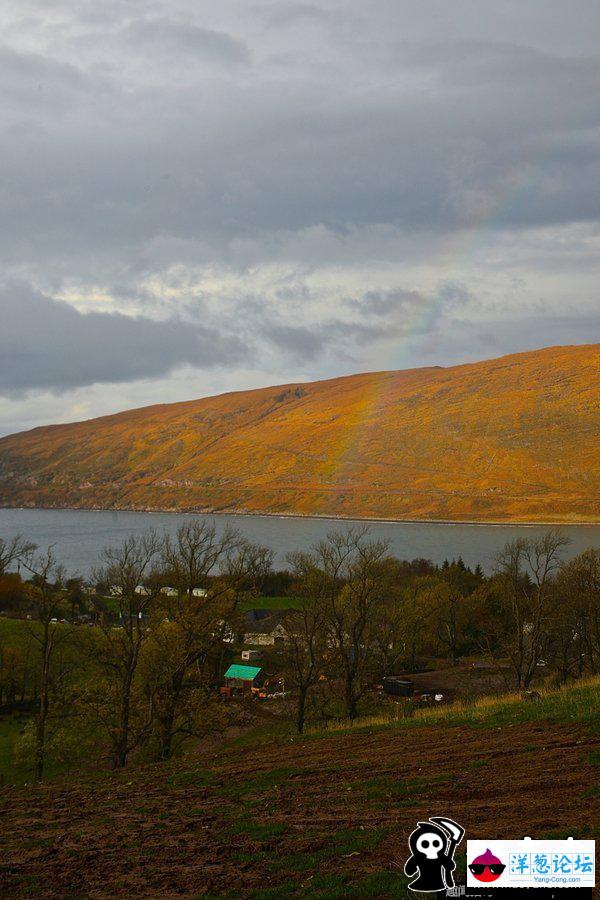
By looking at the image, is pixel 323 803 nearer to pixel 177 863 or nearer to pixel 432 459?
pixel 177 863

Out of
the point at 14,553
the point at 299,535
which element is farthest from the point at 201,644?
the point at 299,535

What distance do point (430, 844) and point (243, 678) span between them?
38.1 meters

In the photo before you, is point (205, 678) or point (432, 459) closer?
point (205, 678)

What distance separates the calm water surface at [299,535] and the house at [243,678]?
3740cm

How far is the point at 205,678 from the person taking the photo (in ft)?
83.3

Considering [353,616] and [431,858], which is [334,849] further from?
[353,616]

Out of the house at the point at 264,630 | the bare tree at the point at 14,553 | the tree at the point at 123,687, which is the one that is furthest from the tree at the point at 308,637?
the house at the point at 264,630

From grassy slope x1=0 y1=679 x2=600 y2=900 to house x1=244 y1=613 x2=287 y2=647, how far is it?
39.7 m

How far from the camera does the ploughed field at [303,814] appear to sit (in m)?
6.46

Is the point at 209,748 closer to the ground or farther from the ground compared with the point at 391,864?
closer to the ground

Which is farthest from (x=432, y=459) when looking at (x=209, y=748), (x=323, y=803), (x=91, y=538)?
(x=323, y=803)

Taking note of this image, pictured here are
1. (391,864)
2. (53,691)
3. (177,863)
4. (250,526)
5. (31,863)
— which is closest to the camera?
(391,864)

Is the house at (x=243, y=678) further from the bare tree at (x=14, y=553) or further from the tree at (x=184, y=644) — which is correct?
the tree at (x=184, y=644)

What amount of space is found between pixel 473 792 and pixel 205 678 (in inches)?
734
